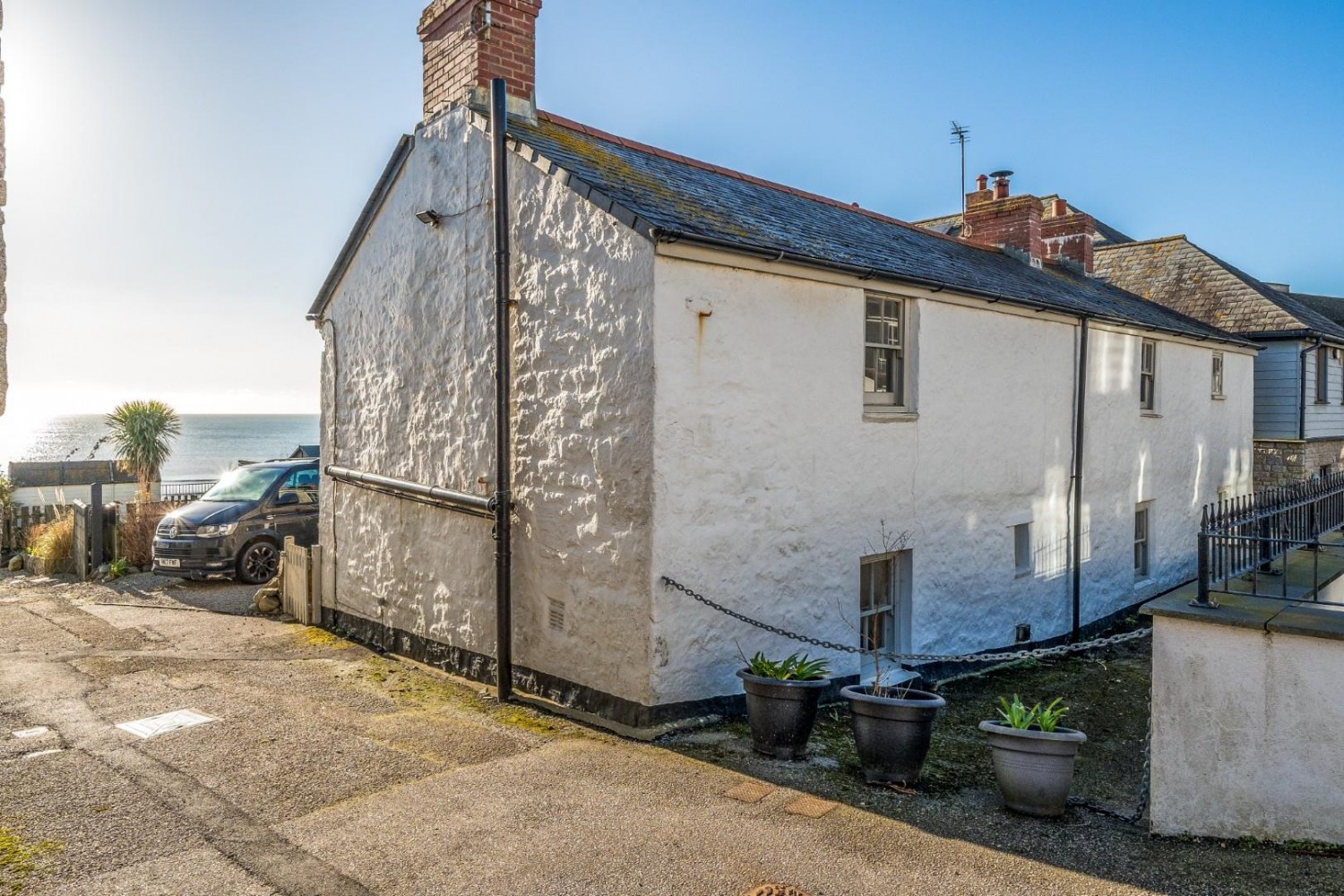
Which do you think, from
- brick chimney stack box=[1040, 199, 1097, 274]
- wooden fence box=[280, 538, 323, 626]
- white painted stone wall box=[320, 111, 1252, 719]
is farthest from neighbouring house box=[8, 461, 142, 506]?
brick chimney stack box=[1040, 199, 1097, 274]

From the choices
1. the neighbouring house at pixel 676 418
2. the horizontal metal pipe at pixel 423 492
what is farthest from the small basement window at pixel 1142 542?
the horizontal metal pipe at pixel 423 492

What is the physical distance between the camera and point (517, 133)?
901 cm

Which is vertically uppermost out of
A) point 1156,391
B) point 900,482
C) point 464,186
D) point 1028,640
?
point 464,186

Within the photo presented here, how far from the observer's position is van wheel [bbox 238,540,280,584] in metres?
15.0

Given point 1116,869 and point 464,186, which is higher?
point 464,186

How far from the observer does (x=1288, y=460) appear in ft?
73.8

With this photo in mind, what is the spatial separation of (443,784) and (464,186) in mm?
6311

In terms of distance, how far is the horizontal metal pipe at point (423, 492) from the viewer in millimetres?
9164

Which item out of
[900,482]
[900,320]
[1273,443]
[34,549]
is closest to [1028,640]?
[900,482]

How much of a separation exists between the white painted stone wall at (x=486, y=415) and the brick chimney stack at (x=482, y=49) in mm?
441

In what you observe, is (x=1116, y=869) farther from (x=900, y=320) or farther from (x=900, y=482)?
(x=900, y=320)

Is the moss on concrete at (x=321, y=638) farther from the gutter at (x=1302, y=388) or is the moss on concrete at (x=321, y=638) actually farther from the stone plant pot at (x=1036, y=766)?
the gutter at (x=1302, y=388)

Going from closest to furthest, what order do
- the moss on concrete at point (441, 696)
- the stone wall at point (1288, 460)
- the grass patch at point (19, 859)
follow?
the grass patch at point (19, 859), the moss on concrete at point (441, 696), the stone wall at point (1288, 460)

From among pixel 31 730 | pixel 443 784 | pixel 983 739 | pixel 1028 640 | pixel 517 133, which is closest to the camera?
pixel 443 784
